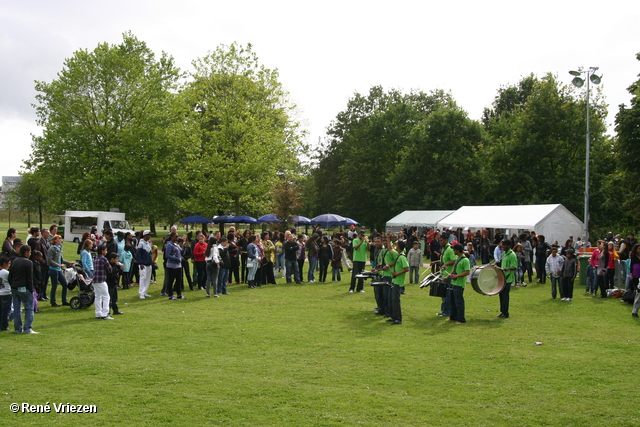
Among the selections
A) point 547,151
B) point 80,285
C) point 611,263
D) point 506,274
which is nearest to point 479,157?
point 547,151

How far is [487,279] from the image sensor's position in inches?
466

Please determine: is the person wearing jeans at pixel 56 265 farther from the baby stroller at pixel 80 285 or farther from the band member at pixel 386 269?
the band member at pixel 386 269

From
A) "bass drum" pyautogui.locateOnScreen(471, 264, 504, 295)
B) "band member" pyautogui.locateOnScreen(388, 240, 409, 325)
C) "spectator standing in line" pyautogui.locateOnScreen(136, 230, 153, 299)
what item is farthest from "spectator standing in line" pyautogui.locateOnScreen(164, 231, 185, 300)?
"bass drum" pyautogui.locateOnScreen(471, 264, 504, 295)

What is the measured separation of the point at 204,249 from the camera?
15977mm

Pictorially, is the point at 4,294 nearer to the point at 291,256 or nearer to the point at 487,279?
the point at 487,279

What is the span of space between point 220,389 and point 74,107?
38.2 m

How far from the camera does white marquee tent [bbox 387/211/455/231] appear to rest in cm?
3878

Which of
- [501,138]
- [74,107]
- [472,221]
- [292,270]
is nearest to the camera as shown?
[292,270]

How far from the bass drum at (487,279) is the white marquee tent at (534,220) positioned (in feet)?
61.5

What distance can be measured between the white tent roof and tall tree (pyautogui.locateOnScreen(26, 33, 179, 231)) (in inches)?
717

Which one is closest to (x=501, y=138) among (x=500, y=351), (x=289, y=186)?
(x=289, y=186)

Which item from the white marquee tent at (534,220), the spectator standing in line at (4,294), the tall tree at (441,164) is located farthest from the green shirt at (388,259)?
the tall tree at (441,164)

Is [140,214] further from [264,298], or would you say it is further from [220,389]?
[220,389]

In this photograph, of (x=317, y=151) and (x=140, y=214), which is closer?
(x=140, y=214)
